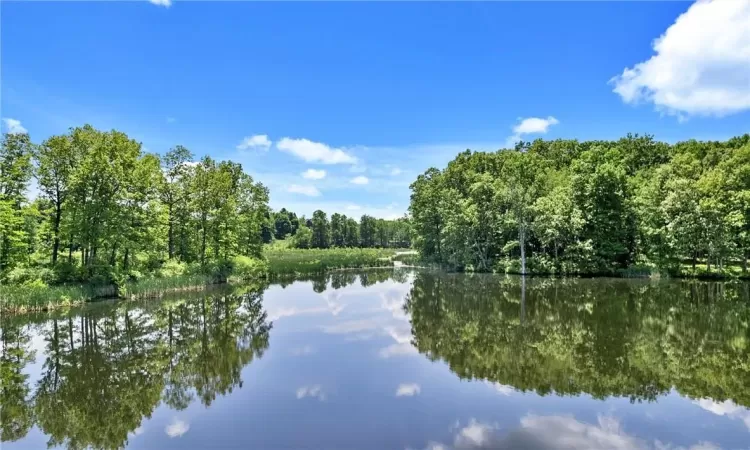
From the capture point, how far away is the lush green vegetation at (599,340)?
10.8 m

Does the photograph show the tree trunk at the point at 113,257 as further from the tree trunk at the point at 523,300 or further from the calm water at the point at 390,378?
the tree trunk at the point at 523,300

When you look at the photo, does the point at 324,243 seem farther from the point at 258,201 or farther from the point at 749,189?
the point at 749,189

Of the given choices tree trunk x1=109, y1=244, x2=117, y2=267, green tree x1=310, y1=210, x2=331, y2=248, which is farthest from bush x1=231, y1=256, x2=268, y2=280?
green tree x1=310, y1=210, x2=331, y2=248

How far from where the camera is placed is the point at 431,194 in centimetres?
5572

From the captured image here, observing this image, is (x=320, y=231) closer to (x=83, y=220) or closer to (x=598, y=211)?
(x=598, y=211)

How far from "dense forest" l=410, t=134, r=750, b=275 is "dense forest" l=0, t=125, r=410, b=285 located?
85.2ft

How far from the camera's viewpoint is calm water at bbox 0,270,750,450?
8.34 metres

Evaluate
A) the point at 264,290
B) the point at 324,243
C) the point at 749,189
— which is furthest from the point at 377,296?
the point at 324,243

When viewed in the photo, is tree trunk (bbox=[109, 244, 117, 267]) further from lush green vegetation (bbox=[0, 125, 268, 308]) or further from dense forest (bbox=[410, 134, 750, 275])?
dense forest (bbox=[410, 134, 750, 275])

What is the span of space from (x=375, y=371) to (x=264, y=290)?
78.8 feet

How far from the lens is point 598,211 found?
40844mm

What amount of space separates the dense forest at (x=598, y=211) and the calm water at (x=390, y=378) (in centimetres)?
1564

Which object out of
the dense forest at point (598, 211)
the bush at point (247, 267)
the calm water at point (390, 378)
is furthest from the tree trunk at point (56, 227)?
the dense forest at point (598, 211)

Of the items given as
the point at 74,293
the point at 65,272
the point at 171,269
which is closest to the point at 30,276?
the point at 65,272
